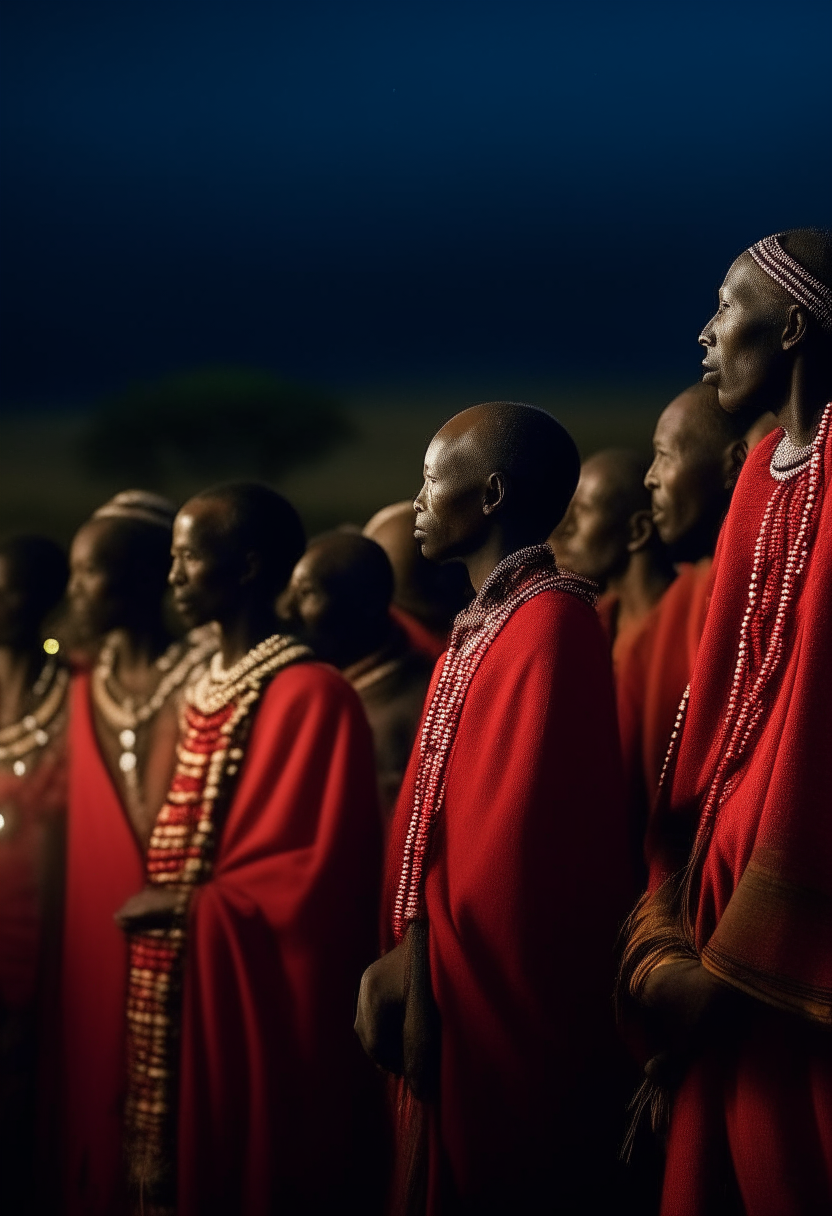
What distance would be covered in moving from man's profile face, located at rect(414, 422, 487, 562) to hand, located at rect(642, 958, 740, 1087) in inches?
32.3

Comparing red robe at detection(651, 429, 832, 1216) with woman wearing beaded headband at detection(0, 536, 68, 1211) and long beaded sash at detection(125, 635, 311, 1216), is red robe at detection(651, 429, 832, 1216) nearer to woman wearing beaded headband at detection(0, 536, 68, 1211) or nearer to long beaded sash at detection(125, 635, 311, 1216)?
long beaded sash at detection(125, 635, 311, 1216)

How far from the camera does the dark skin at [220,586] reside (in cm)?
332

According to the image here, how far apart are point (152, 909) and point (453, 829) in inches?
41.4

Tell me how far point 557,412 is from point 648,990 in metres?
2.13

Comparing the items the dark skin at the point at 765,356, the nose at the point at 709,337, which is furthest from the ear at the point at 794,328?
the nose at the point at 709,337

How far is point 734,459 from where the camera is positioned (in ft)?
9.71

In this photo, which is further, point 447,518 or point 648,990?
point 447,518

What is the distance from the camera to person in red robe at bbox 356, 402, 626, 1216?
2.34m

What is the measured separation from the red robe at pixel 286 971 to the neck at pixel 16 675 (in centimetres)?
89

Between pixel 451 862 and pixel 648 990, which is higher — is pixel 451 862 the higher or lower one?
the higher one

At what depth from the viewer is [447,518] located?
2574mm

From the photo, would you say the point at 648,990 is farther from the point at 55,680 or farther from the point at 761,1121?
the point at 55,680

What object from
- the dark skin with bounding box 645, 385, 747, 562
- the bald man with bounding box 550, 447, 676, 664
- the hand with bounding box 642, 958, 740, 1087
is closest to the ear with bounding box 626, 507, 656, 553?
the bald man with bounding box 550, 447, 676, 664

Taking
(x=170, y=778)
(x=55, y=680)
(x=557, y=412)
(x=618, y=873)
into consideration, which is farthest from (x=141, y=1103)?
(x=557, y=412)
